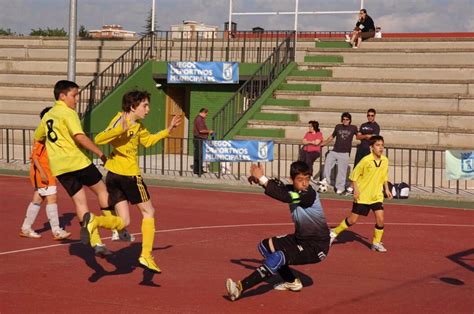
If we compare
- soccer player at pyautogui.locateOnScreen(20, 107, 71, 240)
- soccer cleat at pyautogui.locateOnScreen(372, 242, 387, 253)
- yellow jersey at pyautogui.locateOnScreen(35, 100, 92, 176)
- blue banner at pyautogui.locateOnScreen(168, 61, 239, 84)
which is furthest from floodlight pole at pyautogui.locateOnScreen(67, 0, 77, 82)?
yellow jersey at pyautogui.locateOnScreen(35, 100, 92, 176)

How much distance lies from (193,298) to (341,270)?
2.48m

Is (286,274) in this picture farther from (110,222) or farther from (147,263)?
(110,222)

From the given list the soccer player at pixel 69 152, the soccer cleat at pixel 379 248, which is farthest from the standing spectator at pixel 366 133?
the soccer player at pixel 69 152

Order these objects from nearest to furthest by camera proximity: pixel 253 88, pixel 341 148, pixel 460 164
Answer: pixel 460 164 < pixel 341 148 < pixel 253 88

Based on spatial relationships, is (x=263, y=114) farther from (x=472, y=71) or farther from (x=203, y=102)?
(x=472, y=71)

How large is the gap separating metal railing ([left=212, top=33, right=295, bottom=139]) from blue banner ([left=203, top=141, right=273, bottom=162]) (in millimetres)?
2263

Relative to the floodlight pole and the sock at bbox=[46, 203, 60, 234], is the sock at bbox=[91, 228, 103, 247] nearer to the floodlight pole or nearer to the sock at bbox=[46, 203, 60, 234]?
the sock at bbox=[46, 203, 60, 234]

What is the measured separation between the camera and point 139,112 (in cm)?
908

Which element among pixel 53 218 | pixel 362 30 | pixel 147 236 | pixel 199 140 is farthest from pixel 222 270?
pixel 362 30

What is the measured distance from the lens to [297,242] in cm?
821

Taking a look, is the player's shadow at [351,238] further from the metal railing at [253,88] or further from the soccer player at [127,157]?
the metal railing at [253,88]

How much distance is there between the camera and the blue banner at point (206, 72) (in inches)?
1120

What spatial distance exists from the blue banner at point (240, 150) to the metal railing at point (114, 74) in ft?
24.5

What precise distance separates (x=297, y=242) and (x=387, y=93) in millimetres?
18042
